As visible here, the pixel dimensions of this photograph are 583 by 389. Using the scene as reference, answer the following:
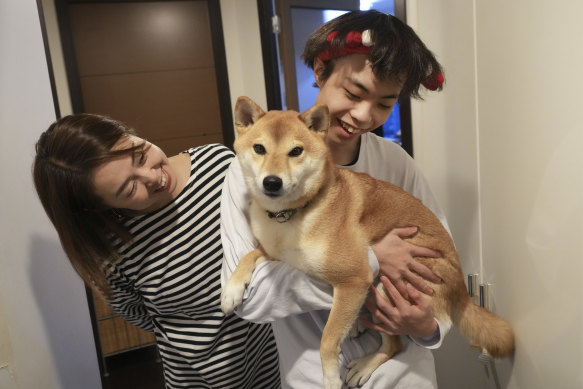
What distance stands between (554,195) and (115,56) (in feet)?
11.5

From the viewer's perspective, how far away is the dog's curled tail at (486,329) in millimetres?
1132

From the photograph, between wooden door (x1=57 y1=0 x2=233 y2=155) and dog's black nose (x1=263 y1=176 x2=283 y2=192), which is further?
wooden door (x1=57 y1=0 x2=233 y2=155)

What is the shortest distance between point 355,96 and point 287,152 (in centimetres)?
28

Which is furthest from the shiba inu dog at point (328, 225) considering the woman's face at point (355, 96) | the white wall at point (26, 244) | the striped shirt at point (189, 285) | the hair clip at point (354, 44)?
the white wall at point (26, 244)

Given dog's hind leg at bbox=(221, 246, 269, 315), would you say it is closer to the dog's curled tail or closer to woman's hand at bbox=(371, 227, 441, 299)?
woman's hand at bbox=(371, 227, 441, 299)

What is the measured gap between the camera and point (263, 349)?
1.57m

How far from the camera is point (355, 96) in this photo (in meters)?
1.10

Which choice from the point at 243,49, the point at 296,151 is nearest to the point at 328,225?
the point at 296,151

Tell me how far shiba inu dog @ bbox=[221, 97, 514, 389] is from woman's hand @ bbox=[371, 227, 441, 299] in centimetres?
2

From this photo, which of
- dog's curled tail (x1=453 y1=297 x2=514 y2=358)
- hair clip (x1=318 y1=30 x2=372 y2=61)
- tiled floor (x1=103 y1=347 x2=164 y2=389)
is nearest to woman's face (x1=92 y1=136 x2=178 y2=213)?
hair clip (x1=318 y1=30 x2=372 y2=61)

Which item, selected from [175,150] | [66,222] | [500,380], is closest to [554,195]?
[500,380]

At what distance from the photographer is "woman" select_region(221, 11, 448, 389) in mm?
979

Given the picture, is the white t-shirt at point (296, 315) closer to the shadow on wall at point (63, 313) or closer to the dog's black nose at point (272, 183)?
the dog's black nose at point (272, 183)

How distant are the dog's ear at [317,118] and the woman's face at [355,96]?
99 mm
